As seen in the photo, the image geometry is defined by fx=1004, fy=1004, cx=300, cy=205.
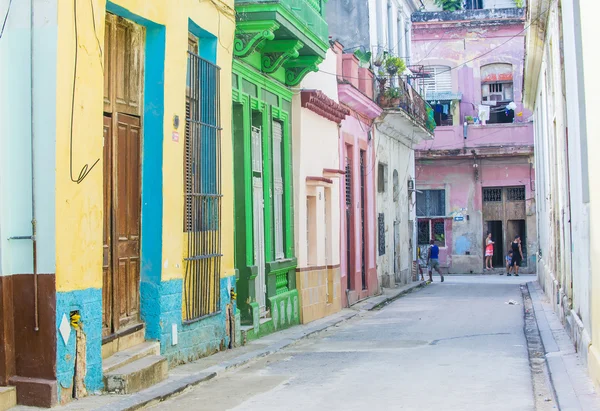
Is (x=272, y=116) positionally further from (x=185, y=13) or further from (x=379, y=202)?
(x=379, y=202)

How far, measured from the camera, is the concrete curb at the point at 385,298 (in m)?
21.6

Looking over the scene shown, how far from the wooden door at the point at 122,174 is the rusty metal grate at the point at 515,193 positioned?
2968 centimetres

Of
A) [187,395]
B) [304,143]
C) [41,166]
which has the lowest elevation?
[187,395]

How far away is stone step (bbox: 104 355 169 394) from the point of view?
8812mm

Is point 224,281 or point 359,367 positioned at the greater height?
point 224,281

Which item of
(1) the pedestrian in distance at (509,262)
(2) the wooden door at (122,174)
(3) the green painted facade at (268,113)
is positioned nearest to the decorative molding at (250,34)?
(3) the green painted facade at (268,113)

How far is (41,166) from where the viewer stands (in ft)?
26.8

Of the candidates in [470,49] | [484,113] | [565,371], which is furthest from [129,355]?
[470,49]

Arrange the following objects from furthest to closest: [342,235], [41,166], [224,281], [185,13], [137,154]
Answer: [342,235]
[224,281]
[185,13]
[137,154]
[41,166]

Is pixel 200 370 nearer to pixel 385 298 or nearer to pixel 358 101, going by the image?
pixel 358 101

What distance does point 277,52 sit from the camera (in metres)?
15.6

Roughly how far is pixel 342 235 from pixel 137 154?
1129cm

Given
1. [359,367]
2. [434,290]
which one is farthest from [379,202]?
[359,367]

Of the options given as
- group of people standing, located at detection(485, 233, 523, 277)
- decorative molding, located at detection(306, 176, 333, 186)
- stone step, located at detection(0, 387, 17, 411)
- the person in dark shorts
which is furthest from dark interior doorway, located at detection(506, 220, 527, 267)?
stone step, located at detection(0, 387, 17, 411)
